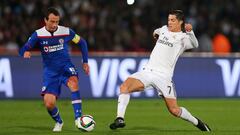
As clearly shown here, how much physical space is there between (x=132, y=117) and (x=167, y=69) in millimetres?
3659

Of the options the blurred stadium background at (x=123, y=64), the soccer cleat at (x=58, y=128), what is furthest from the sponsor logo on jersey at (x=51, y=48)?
the blurred stadium background at (x=123, y=64)

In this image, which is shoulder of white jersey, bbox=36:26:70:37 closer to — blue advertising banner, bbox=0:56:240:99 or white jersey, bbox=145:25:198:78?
white jersey, bbox=145:25:198:78

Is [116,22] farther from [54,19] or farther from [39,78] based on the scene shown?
[54,19]

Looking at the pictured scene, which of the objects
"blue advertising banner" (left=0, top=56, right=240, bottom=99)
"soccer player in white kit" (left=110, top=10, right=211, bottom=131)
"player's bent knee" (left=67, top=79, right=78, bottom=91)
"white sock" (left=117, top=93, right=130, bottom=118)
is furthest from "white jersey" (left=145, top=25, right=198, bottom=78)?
"blue advertising banner" (left=0, top=56, right=240, bottom=99)

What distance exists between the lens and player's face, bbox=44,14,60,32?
1253 centimetres

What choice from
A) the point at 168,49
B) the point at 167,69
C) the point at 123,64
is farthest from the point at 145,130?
the point at 123,64

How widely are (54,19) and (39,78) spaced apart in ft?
25.2

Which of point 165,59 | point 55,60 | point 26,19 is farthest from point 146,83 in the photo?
point 26,19

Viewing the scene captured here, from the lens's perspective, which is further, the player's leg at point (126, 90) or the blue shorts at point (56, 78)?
the blue shorts at point (56, 78)

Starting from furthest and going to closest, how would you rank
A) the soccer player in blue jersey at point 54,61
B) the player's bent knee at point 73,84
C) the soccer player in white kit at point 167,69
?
the soccer player in blue jersey at point 54,61
the player's bent knee at point 73,84
the soccer player in white kit at point 167,69

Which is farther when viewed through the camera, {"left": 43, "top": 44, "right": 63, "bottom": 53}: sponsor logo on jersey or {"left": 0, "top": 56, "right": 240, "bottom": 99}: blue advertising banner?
{"left": 0, "top": 56, "right": 240, "bottom": 99}: blue advertising banner

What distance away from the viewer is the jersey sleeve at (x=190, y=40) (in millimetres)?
12570

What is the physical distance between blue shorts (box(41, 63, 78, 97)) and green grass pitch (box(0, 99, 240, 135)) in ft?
2.30

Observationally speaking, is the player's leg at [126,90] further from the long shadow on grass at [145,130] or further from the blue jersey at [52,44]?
the blue jersey at [52,44]
